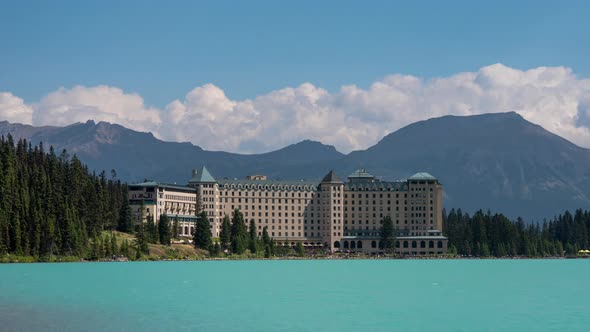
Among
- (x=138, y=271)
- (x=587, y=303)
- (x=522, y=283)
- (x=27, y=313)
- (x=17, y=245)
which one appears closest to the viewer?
(x=27, y=313)

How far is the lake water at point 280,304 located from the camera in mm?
80562

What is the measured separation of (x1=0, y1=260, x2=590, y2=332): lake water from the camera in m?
80.6

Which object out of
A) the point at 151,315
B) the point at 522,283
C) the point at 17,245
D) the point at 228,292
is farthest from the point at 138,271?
the point at 151,315

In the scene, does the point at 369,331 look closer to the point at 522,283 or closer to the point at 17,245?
the point at 522,283

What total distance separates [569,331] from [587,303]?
30.6 metres

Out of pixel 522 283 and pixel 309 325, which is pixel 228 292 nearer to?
pixel 309 325

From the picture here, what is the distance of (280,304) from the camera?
335ft

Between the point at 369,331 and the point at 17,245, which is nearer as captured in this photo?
the point at 369,331

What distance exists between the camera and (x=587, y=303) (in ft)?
354

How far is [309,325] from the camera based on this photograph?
81.3 m

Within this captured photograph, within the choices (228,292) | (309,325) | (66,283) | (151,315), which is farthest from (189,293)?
(309,325)

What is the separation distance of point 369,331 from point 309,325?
5.95 meters

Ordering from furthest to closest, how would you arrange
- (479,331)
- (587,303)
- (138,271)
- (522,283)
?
(138,271) → (522,283) → (587,303) → (479,331)

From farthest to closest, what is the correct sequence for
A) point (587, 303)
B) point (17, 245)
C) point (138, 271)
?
point (17, 245) → point (138, 271) → point (587, 303)
